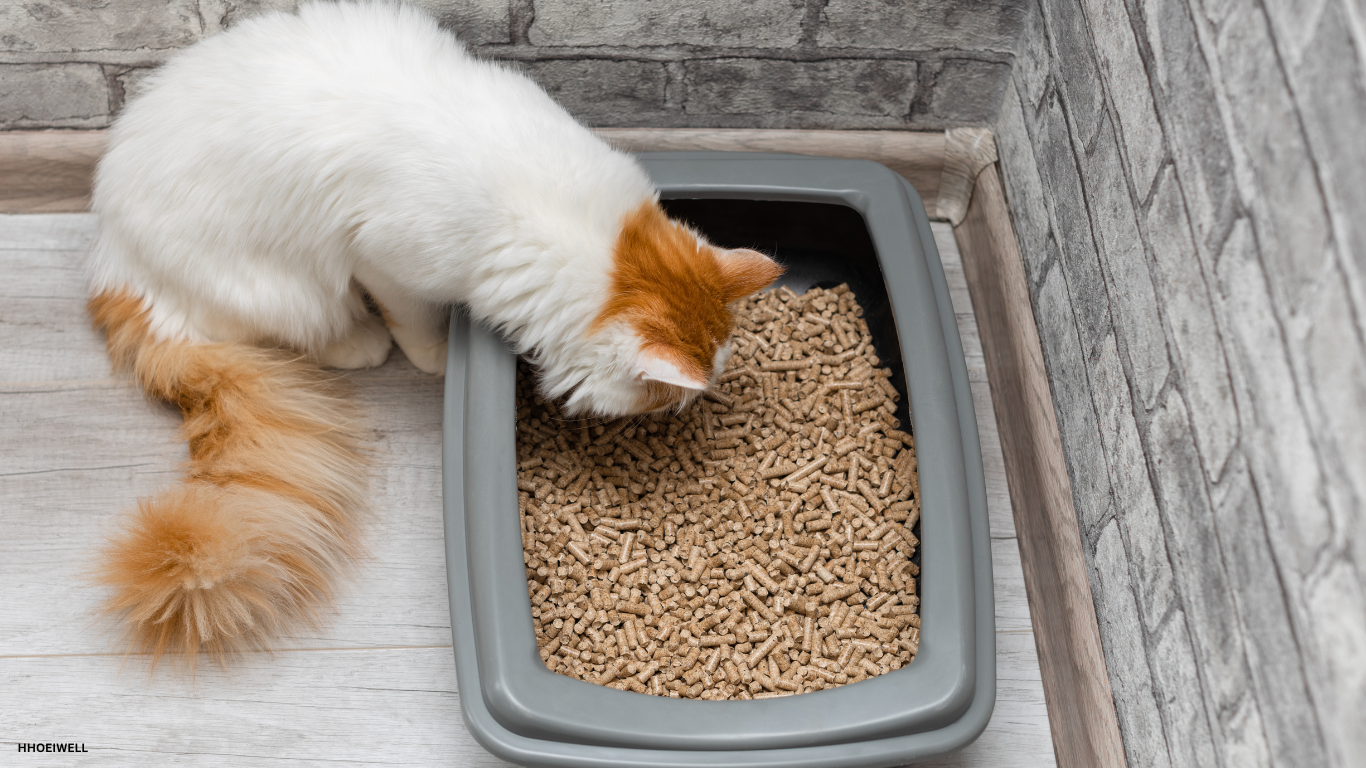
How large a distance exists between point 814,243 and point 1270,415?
0.82 meters

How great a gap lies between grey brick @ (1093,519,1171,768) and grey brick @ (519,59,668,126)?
3.18 feet

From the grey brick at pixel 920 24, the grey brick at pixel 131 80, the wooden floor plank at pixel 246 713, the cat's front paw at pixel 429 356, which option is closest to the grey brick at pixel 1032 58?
Answer: the grey brick at pixel 920 24

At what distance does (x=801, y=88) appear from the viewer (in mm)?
1599

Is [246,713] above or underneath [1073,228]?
underneath

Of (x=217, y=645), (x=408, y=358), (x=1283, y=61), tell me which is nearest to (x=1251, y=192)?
(x=1283, y=61)

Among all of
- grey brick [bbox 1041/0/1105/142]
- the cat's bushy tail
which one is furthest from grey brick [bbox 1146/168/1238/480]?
the cat's bushy tail

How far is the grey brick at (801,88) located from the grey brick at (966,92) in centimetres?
5

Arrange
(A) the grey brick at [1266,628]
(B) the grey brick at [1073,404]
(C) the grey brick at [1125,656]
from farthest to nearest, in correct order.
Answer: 1. (B) the grey brick at [1073,404]
2. (C) the grey brick at [1125,656]
3. (A) the grey brick at [1266,628]

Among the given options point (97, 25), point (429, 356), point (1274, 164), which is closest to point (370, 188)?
point (429, 356)

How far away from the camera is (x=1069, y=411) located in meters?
1.35

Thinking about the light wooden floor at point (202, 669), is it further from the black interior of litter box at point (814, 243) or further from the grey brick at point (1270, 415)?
the grey brick at point (1270, 415)

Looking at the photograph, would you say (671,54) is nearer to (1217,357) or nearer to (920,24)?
(920,24)

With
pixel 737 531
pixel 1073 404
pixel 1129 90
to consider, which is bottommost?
pixel 737 531

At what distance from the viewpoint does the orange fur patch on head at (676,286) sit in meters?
1.14
